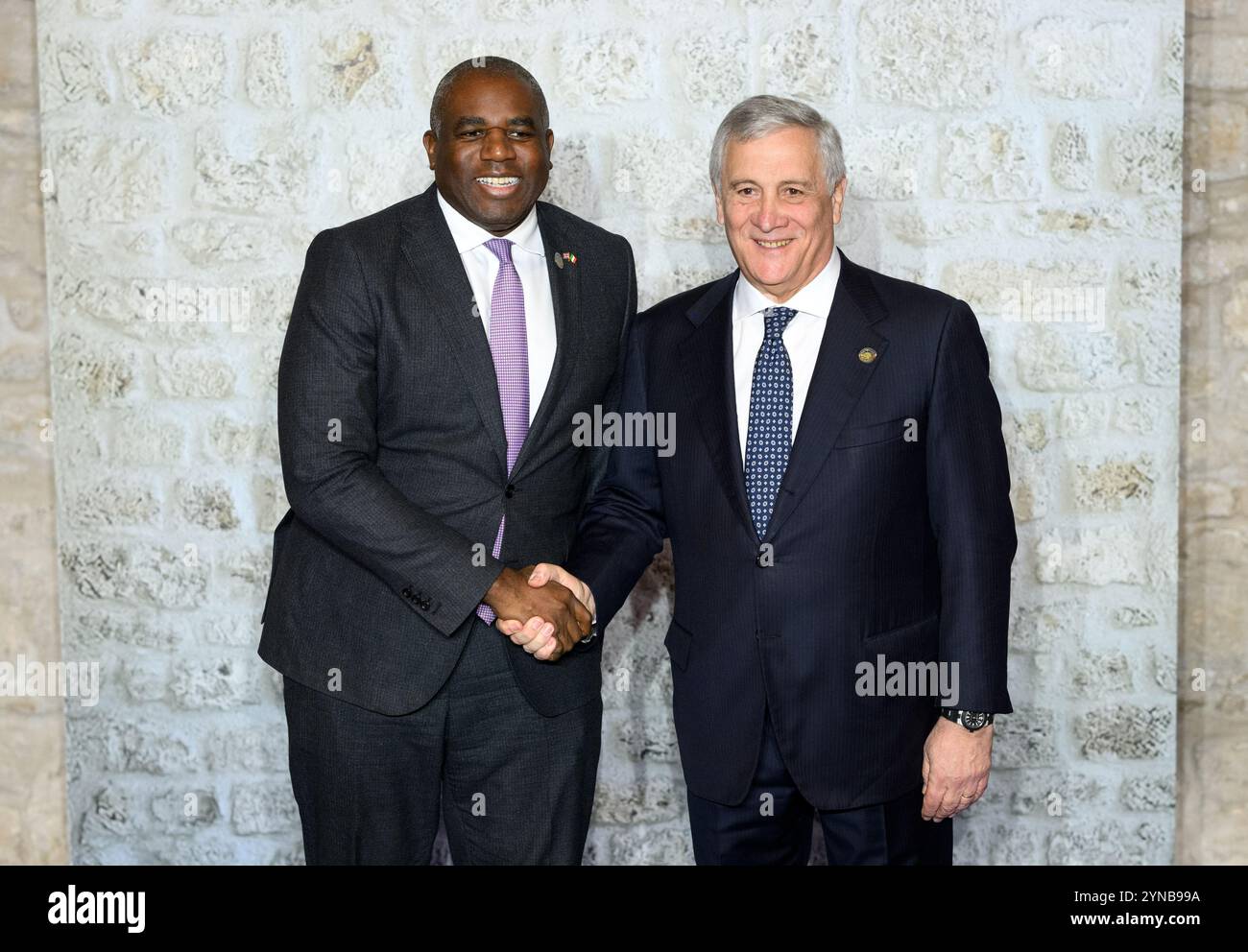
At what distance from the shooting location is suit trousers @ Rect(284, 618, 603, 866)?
2512mm

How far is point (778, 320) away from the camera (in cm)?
249

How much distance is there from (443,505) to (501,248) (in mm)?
504

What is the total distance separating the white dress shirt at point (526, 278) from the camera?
100 inches

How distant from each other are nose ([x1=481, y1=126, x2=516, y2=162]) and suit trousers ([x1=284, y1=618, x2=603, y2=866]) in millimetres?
852

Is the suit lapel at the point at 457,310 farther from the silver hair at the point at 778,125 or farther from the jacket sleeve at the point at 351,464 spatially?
the silver hair at the point at 778,125

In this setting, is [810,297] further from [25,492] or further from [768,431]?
[25,492]

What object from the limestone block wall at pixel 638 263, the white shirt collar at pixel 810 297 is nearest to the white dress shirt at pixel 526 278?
the white shirt collar at pixel 810 297

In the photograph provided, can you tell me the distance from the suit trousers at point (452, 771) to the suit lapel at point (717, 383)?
508 mm

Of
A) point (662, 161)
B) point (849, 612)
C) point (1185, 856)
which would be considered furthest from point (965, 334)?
point (1185, 856)

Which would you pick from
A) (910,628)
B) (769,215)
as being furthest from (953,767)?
(769,215)

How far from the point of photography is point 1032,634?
3338mm

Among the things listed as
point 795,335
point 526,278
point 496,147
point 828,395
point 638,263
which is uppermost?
point 496,147

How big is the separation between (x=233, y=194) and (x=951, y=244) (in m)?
1.73
